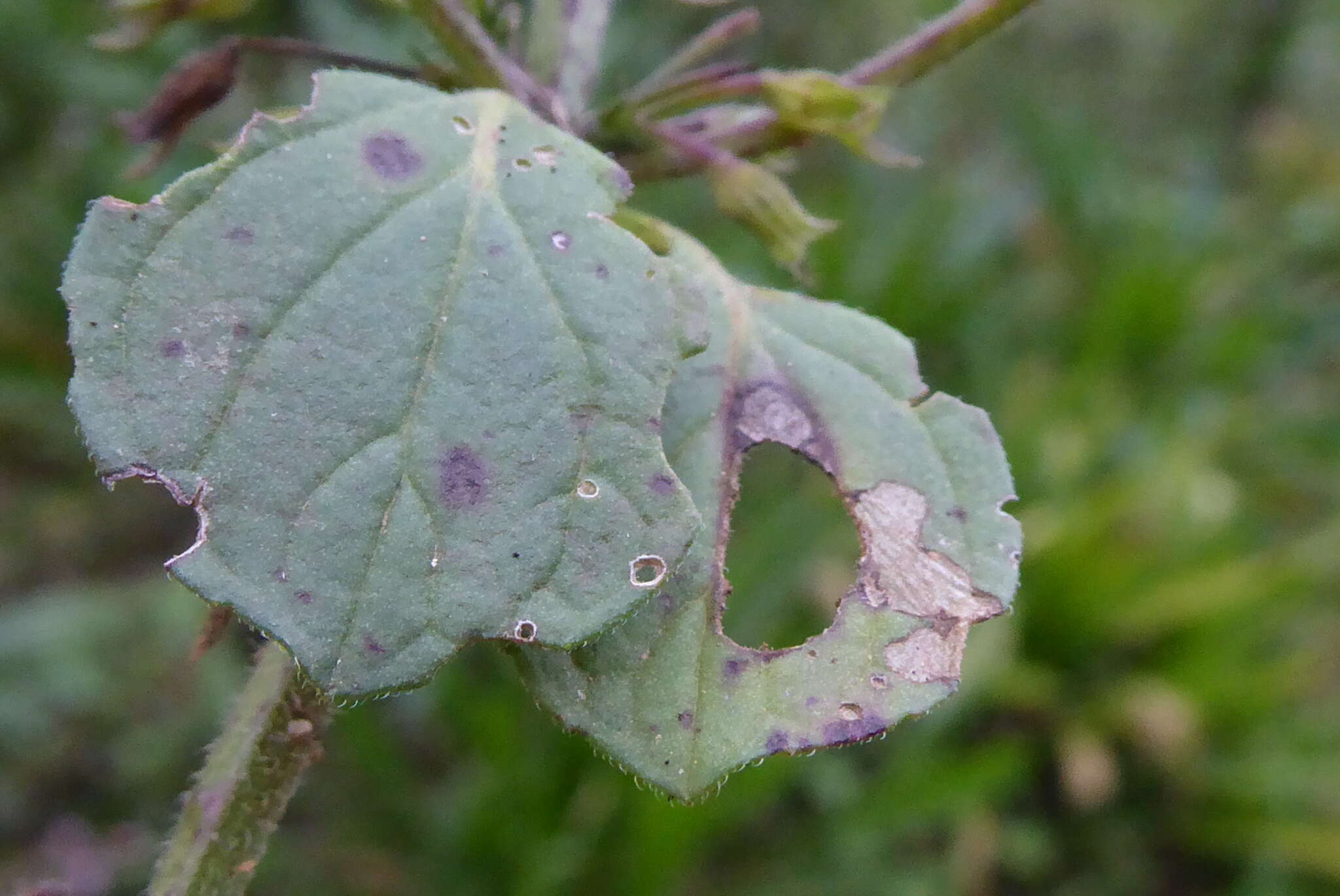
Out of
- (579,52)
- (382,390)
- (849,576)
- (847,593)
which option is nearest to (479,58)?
(579,52)

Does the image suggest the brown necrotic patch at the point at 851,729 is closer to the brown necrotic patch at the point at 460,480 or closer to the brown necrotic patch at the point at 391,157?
the brown necrotic patch at the point at 460,480

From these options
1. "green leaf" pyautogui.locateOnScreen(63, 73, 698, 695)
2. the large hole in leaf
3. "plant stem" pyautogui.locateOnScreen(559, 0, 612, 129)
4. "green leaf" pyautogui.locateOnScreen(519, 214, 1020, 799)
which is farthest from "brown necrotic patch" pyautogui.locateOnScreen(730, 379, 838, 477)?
the large hole in leaf

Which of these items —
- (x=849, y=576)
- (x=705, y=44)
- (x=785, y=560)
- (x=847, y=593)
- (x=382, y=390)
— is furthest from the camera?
(x=849, y=576)

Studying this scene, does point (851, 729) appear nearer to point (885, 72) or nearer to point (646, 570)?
point (646, 570)

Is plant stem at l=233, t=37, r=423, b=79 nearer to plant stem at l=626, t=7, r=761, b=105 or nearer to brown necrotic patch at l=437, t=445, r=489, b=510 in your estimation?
plant stem at l=626, t=7, r=761, b=105

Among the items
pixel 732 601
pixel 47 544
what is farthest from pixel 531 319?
pixel 47 544

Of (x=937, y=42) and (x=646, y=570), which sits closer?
(x=646, y=570)

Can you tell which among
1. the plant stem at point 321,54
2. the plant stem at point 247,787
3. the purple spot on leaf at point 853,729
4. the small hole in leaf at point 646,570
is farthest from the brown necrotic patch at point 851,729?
the plant stem at point 321,54
